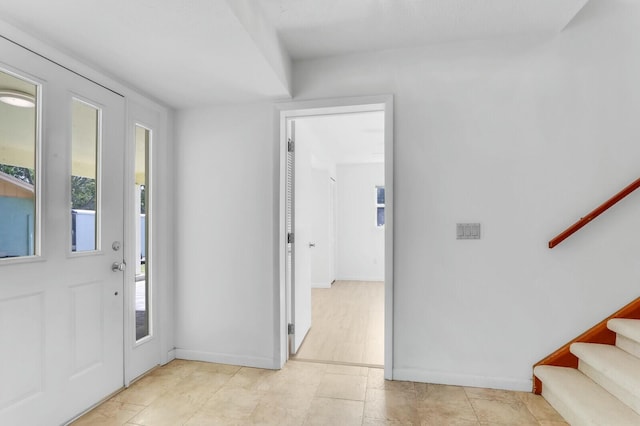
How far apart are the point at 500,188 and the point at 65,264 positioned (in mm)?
2816

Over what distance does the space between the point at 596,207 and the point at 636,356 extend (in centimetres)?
91

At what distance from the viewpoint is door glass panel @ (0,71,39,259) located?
5.10 ft

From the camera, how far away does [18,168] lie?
1.61 m

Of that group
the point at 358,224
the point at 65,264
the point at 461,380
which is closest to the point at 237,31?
the point at 65,264

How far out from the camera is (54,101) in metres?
1.78

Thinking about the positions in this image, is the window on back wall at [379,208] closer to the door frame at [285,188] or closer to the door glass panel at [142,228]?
the door frame at [285,188]

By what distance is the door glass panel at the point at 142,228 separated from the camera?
2.42 meters

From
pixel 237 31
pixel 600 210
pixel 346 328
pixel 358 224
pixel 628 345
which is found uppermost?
pixel 237 31

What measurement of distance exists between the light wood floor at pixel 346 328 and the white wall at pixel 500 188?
1.71ft

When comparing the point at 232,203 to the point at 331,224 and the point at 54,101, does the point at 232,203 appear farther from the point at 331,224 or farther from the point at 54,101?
the point at 331,224

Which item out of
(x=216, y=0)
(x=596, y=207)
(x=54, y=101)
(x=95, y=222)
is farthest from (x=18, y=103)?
(x=596, y=207)

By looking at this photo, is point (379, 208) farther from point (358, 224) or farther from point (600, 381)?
point (600, 381)

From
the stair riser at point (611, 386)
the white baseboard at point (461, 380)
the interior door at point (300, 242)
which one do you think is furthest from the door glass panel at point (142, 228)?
the stair riser at point (611, 386)

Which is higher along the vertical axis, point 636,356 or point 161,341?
point 636,356
